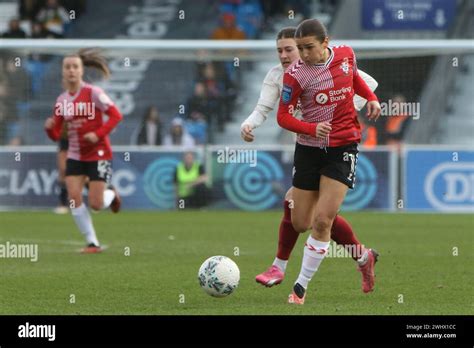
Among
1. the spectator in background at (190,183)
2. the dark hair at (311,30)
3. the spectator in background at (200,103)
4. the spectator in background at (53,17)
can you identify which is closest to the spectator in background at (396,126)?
the spectator in background at (200,103)

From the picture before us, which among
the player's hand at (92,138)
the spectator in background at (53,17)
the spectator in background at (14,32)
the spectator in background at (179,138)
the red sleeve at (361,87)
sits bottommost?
the player's hand at (92,138)

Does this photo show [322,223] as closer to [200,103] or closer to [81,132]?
[81,132]

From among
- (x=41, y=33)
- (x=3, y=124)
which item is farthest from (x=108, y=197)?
(x=41, y=33)

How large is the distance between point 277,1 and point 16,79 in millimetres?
6828

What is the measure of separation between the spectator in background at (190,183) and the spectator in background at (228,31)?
4.11m

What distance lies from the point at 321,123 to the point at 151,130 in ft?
40.7

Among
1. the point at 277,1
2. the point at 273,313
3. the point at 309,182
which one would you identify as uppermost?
the point at 277,1

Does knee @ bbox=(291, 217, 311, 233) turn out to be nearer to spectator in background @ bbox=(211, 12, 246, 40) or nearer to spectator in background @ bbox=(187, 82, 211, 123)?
spectator in background @ bbox=(187, 82, 211, 123)

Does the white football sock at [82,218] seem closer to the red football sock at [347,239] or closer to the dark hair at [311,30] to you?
the red football sock at [347,239]

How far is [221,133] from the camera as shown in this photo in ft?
69.9

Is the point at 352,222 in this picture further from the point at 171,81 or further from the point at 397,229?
the point at 171,81

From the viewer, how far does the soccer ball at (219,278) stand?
8727 millimetres
